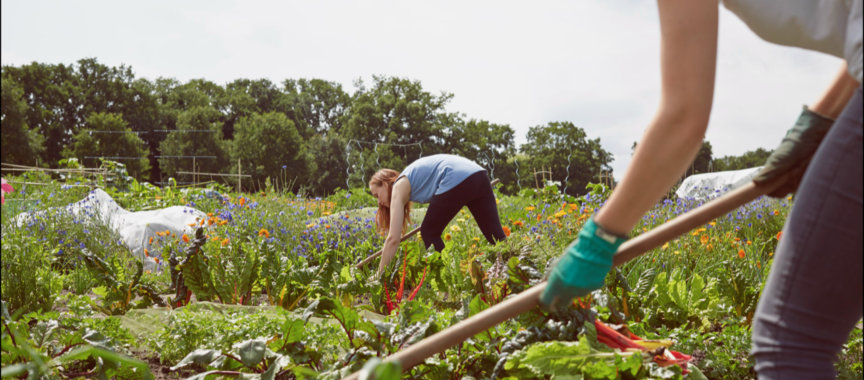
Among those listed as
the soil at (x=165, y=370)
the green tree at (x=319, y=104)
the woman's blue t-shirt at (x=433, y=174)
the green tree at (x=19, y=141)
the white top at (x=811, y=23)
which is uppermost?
the green tree at (x=319, y=104)

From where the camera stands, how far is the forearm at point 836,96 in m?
1.07

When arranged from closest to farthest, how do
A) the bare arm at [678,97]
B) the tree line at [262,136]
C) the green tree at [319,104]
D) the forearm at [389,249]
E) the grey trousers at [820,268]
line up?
1. the grey trousers at [820,268]
2. the bare arm at [678,97]
3. the forearm at [389,249]
4. the tree line at [262,136]
5. the green tree at [319,104]

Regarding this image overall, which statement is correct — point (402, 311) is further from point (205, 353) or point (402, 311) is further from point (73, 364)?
point (73, 364)

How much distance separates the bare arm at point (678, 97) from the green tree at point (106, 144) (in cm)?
3559

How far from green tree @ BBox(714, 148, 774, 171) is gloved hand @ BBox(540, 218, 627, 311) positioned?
187 feet

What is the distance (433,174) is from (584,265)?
3.09 m

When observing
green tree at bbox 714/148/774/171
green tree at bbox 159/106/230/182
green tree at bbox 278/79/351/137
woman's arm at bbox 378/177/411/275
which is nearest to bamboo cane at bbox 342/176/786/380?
woman's arm at bbox 378/177/411/275

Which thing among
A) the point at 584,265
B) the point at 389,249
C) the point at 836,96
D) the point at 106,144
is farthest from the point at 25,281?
the point at 106,144

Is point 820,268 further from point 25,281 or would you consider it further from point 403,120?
point 403,120

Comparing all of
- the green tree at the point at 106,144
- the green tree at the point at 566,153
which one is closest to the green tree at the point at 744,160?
the green tree at the point at 566,153

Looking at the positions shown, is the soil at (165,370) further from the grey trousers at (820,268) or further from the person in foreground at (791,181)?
the grey trousers at (820,268)

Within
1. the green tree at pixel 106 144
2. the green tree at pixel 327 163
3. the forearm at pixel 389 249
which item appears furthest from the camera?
the green tree at pixel 327 163

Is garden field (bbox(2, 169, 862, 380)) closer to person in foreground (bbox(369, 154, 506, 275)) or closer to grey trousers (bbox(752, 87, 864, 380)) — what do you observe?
grey trousers (bbox(752, 87, 864, 380))

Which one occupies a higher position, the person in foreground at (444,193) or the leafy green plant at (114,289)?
the person in foreground at (444,193)
